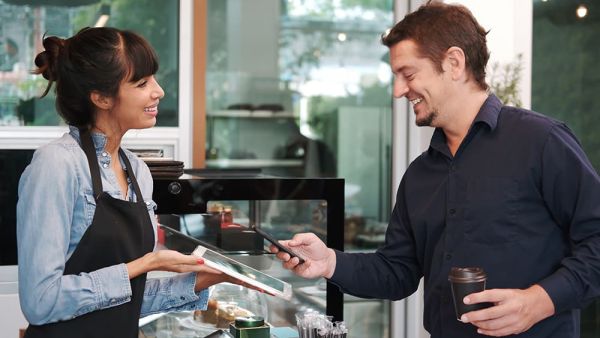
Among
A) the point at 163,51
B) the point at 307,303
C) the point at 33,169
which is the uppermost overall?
the point at 163,51

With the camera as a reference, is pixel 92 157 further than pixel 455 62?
No

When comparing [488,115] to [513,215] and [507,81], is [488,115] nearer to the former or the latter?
[513,215]

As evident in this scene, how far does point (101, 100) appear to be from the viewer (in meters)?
2.27

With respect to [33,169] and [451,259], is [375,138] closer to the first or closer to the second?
[451,259]

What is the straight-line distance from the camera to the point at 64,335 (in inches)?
85.0

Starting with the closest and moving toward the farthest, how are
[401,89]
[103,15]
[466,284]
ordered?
[466,284]
[401,89]
[103,15]

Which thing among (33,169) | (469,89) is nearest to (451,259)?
(469,89)

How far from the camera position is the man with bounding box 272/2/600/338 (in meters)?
2.20

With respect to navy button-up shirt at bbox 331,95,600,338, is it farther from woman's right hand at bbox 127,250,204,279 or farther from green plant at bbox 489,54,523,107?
green plant at bbox 489,54,523,107

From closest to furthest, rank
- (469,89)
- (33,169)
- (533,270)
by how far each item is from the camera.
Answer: (33,169) < (533,270) < (469,89)

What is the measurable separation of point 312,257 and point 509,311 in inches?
29.5

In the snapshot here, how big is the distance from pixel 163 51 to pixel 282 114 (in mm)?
766

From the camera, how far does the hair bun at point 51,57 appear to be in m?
2.26

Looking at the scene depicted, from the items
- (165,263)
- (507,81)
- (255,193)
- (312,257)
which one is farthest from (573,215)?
(507,81)
